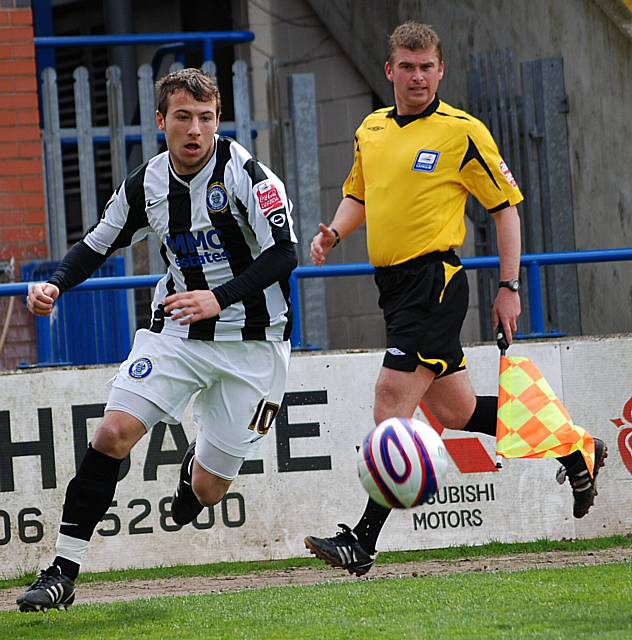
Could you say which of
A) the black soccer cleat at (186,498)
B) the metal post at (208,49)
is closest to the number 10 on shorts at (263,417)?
the black soccer cleat at (186,498)

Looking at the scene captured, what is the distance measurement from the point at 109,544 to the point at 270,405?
2324 millimetres

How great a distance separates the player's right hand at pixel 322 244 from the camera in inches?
253

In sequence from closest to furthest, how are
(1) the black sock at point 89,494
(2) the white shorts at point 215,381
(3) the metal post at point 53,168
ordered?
(1) the black sock at point 89,494, (2) the white shorts at point 215,381, (3) the metal post at point 53,168

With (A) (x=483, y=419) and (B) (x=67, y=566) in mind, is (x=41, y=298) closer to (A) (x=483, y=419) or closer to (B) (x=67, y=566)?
(B) (x=67, y=566)

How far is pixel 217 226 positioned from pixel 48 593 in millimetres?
1703

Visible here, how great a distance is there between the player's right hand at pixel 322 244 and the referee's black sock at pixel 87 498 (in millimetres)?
1316

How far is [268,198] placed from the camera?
5977 millimetres

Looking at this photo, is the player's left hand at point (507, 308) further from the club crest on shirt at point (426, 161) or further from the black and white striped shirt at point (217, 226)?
the black and white striped shirt at point (217, 226)

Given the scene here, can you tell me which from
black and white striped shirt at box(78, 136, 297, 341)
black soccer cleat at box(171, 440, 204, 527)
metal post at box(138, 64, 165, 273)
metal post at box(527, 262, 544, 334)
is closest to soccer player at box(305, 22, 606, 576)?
black and white striped shirt at box(78, 136, 297, 341)

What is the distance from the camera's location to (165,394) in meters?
6.02

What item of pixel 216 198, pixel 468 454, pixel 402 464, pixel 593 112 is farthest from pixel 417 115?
pixel 593 112

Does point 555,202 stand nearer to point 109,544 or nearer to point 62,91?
point 109,544

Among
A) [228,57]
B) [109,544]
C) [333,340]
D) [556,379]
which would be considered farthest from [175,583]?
[228,57]

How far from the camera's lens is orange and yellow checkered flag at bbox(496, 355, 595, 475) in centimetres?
659
